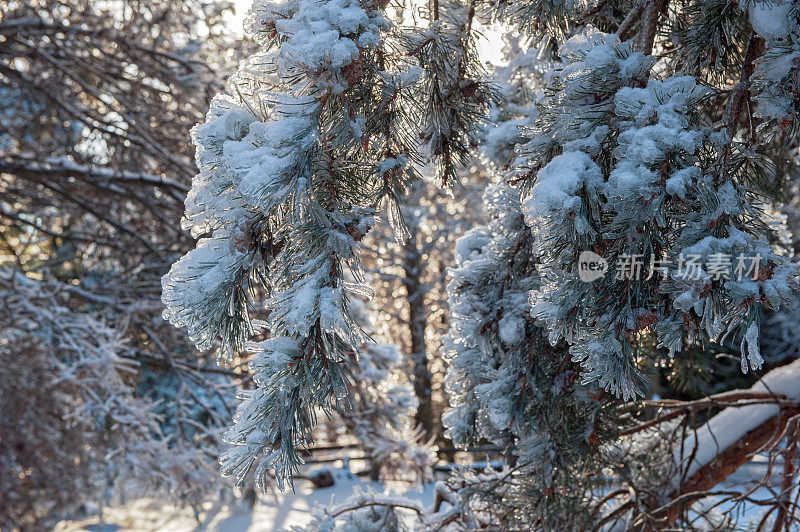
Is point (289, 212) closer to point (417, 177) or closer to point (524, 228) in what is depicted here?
point (417, 177)

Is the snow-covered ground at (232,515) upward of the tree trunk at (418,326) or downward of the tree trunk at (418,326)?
downward

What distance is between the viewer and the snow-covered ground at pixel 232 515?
276 inches

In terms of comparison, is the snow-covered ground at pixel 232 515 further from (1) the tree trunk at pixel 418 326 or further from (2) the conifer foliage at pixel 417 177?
(2) the conifer foliage at pixel 417 177

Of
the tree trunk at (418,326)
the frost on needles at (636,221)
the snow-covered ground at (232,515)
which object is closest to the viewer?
the frost on needles at (636,221)

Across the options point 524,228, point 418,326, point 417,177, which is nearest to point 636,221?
point 417,177

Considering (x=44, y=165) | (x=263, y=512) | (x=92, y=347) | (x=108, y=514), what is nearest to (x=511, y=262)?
(x=92, y=347)

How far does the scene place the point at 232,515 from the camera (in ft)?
24.8

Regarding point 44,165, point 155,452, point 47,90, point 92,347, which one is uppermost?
A: point 47,90

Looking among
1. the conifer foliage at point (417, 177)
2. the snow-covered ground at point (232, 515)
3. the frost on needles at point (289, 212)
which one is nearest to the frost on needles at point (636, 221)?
the conifer foliage at point (417, 177)

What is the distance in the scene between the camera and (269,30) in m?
1.15

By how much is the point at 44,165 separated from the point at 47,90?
1.63 feet

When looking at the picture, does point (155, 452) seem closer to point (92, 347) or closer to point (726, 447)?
point (92, 347)

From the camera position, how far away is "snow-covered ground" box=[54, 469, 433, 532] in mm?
7000

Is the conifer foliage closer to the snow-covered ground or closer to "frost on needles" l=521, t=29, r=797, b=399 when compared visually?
"frost on needles" l=521, t=29, r=797, b=399
